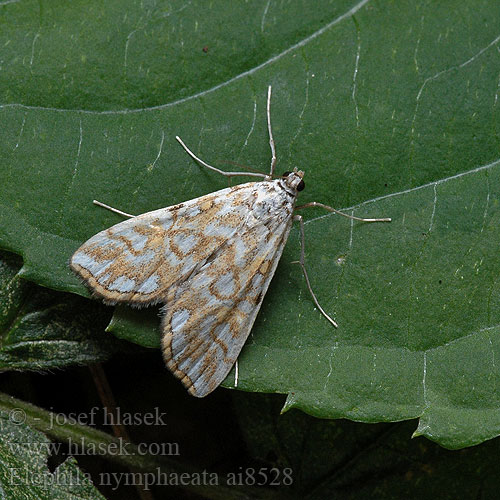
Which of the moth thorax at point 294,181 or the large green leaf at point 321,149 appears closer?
the large green leaf at point 321,149

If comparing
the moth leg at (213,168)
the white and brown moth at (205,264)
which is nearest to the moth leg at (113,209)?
the white and brown moth at (205,264)

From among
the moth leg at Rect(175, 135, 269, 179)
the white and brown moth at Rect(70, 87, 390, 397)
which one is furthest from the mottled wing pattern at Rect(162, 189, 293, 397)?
the moth leg at Rect(175, 135, 269, 179)

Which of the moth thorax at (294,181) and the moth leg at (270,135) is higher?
the moth leg at (270,135)

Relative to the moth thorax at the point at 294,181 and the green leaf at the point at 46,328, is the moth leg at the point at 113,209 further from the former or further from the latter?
the moth thorax at the point at 294,181

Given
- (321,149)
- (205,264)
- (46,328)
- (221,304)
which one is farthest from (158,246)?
(321,149)

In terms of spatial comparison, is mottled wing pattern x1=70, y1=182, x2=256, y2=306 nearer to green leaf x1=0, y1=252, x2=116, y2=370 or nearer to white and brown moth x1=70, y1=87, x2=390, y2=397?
white and brown moth x1=70, y1=87, x2=390, y2=397

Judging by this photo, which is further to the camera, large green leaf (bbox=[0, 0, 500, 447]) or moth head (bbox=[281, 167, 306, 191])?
moth head (bbox=[281, 167, 306, 191])

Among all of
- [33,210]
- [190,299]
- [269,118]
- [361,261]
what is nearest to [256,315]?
[190,299]
